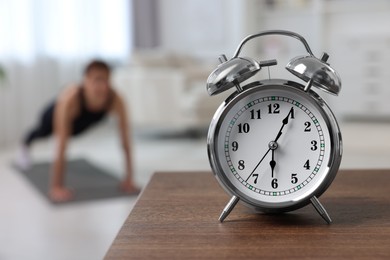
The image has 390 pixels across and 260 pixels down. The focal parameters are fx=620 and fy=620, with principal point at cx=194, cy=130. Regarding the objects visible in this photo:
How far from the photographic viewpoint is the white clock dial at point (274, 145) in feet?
2.65

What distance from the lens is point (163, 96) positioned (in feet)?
16.1

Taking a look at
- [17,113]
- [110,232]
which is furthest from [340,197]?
[17,113]

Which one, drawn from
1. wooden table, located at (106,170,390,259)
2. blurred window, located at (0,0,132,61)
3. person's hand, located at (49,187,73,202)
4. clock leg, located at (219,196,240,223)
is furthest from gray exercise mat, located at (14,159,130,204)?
clock leg, located at (219,196,240,223)

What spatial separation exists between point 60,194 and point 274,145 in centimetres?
252

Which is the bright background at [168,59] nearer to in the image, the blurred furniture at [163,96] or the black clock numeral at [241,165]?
the blurred furniture at [163,96]

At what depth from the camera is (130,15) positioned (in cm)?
607

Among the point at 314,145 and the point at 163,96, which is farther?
the point at 163,96

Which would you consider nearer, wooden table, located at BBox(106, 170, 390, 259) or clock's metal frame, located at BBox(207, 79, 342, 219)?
wooden table, located at BBox(106, 170, 390, 259)

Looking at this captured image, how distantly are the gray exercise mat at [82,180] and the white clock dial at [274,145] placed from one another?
7.86 ft

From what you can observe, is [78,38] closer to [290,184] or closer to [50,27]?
[50,27]

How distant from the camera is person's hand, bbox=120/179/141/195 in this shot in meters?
3.25

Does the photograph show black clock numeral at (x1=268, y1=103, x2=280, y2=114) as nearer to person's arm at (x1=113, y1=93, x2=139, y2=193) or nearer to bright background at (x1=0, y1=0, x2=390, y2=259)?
person's arm at (x1=113, y1=93, x2=139, y2=193)

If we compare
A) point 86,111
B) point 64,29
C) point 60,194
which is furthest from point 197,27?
point 60,194

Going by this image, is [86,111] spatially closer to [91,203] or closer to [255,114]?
[91,203]
